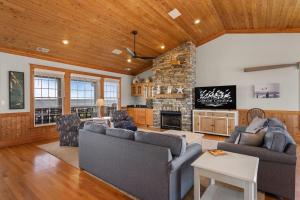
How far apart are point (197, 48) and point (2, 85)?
6.71 metres

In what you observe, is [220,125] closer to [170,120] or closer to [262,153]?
[170,120]

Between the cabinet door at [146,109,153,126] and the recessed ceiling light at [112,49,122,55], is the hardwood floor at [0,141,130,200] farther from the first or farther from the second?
the cabinet door at [146,109,153,126]

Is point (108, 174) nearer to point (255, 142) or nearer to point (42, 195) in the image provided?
point (42, 195)

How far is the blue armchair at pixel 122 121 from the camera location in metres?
5.91

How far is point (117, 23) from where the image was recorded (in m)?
4.61

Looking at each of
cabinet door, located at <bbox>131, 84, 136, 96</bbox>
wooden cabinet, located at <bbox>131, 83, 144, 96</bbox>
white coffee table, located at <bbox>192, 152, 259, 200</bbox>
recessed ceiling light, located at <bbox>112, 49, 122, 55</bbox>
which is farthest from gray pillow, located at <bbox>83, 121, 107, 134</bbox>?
cabinet door, located at <bbox>131, 84, 136, 96</bbox>

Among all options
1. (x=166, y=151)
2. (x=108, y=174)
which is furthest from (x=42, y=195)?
(x=166, y=151)

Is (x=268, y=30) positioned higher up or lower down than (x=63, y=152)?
higher up

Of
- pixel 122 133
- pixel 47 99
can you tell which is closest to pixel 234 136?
pixel 122 133

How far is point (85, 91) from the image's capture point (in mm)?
6992

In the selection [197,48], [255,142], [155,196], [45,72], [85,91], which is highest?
[197,48]

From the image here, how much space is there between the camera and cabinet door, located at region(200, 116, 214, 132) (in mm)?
6297

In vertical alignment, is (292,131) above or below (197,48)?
below

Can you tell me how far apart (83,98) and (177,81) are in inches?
152
